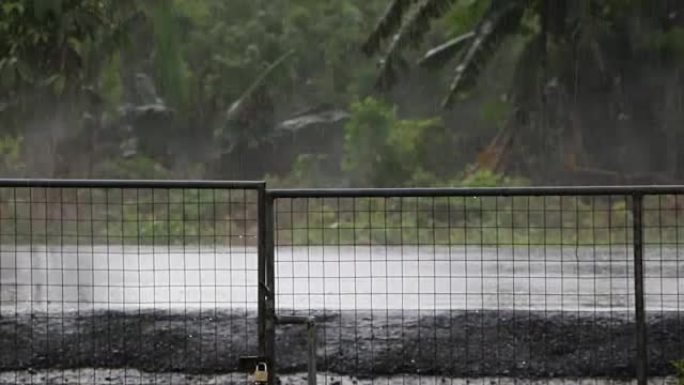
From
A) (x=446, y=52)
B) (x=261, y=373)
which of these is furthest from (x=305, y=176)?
(x=261, y=373)

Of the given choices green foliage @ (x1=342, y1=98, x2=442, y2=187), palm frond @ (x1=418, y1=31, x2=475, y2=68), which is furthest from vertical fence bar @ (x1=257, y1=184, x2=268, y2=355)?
green foliage @ (x1=342, y1=98, x2=442, y2=187)

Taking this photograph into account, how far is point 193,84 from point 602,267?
1951 cm

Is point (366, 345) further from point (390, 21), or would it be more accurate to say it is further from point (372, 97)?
point (372, 97)

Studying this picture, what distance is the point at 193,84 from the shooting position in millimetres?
31672

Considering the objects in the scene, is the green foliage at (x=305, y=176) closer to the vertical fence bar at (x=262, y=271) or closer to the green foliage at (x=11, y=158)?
the green foliage at (x=11, y=158)

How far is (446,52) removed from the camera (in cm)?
2441

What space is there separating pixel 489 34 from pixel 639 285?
577 inches

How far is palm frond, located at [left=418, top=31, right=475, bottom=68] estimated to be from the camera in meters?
23.9

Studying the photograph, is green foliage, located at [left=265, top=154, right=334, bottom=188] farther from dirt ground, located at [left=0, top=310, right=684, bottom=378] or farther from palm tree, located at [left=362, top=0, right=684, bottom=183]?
dirt ground, located at [left=0, top=310, right=684, bottom=378]

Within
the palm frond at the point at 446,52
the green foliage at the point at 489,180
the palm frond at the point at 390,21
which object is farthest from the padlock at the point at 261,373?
the green foliage at the point at 489,180

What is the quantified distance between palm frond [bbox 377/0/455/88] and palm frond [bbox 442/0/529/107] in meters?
0.76

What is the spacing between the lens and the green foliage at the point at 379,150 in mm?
27797

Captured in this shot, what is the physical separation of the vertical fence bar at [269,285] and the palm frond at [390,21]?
14.6m

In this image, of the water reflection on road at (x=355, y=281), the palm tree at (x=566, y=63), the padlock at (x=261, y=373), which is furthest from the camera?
the palm tree at (x=566, y=63)
